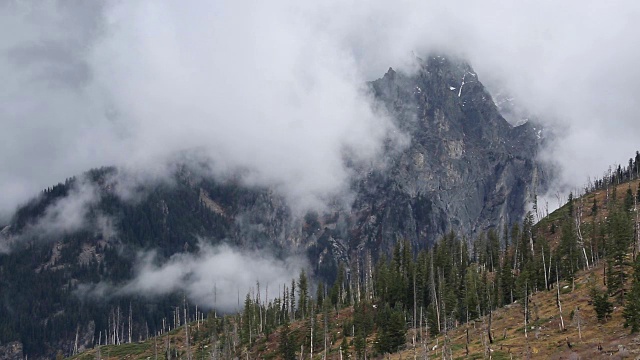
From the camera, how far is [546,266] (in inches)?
6117

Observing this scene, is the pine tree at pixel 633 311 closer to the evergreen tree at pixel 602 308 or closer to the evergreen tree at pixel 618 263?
the evergreen tree at pixel 602 308

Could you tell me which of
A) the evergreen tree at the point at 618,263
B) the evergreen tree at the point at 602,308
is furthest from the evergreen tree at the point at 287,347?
the evergreen tree at the point at 618,263

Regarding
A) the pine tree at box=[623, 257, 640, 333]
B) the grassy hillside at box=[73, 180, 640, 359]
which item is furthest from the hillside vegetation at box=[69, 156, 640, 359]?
the grassy hillside at box=[73, 180, 640, 359]

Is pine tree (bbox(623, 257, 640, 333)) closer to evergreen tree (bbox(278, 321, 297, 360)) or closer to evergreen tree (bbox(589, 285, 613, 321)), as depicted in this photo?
evergreen tree (bbox(589, 285, 613, 321))

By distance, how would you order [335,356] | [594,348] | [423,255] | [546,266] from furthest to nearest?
1. [423,255]
2. [546,266]
3. [335,356]
4. [594,348]

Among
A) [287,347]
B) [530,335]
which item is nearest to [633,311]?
[530,335]

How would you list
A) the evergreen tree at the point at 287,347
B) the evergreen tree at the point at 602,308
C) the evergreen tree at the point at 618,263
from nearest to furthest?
the evergreen tree at the point at 602,308 → the evergreen tree at the point at 618,263 → the evergreen tree at the point at 287,347

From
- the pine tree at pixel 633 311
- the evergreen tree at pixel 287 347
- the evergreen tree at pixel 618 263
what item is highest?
the evergreen tree at pixel 618 263

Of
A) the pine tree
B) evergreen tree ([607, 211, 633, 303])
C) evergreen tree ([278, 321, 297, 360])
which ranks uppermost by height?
evergreen tree ([607, 211, 633, 303])

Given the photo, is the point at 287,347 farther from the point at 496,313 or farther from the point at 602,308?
the point at 602,308

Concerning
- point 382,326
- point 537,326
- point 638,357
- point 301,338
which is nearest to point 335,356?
point 382,326

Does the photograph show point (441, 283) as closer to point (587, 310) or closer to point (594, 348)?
point (587, 310)

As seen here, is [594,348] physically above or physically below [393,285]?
below

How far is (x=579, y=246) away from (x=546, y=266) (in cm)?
1425
